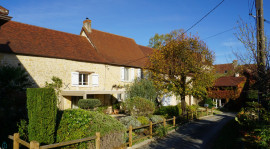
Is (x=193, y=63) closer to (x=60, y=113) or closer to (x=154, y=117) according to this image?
(x=154, y=117)

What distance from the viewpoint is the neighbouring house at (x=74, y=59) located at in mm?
14969

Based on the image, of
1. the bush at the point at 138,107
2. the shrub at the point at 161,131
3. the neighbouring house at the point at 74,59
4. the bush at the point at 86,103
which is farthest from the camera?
the bush at the point at 86,103

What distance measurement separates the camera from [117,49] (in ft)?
75.8

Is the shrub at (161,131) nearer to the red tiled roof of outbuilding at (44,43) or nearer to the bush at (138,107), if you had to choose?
the bush at (138,107)

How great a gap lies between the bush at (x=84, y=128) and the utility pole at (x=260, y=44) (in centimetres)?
573

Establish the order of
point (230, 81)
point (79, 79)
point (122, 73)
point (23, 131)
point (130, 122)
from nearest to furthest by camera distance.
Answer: point (23, 131), point (130, 122), point (79, 79), point (122, 73), point (230, 81)

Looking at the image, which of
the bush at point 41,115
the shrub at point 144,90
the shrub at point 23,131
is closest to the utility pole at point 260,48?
the bush at point 41,115

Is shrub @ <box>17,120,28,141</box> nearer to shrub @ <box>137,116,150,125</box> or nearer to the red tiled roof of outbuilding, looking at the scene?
shrub @ <box>137,116,150,125</box>

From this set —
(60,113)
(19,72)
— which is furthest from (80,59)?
(60,113)

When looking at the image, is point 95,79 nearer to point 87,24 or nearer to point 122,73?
point 122,73

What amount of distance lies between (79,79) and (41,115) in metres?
11.6

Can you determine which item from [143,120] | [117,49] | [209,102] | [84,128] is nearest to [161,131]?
[143,120]

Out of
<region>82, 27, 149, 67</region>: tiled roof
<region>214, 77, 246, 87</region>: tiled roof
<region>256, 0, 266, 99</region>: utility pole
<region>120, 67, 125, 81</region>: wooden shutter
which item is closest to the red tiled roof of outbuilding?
<region>82, 27, 149, 67</region>: tiled roof

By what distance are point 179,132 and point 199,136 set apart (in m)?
1.51
